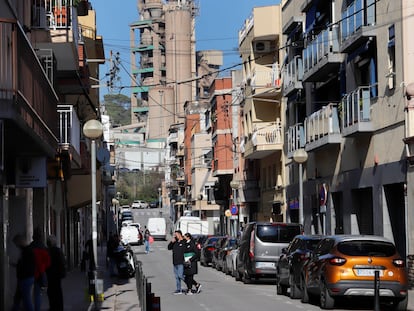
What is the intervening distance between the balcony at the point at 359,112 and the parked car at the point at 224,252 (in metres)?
7.62

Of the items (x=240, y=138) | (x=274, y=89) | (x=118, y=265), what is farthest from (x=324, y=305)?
(x=240, y=138)

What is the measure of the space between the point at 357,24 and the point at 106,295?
1383 cm

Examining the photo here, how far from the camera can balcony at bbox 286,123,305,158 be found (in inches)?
1731

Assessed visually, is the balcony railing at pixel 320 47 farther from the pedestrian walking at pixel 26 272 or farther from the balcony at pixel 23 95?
the pedestrian walking at pixel 26 272

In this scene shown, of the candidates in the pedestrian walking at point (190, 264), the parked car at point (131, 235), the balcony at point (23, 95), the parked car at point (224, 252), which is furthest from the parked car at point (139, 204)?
the balcony at point (23, 95)

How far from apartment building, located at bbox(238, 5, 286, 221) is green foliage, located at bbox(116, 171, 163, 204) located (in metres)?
114

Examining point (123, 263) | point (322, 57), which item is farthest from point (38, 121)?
point (322, 57)

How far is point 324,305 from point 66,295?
8.24m

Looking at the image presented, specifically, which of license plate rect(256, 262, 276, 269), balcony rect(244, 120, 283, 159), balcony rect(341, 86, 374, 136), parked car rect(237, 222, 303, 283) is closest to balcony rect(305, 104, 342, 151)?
balcony rect(341, 86, 374, 136)

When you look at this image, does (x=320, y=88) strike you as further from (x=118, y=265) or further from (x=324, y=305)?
(x=324, y=305)

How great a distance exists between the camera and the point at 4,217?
19.8 meters

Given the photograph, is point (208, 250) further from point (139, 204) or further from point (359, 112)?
point (139, 204)

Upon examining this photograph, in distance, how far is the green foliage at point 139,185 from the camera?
17488 centimetres

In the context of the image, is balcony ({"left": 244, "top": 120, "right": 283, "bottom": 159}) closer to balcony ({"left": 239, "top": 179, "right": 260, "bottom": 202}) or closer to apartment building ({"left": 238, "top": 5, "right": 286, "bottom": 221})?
apartment building ({"left": 238, "top": 5, "right": 286, "bottom": 221})
